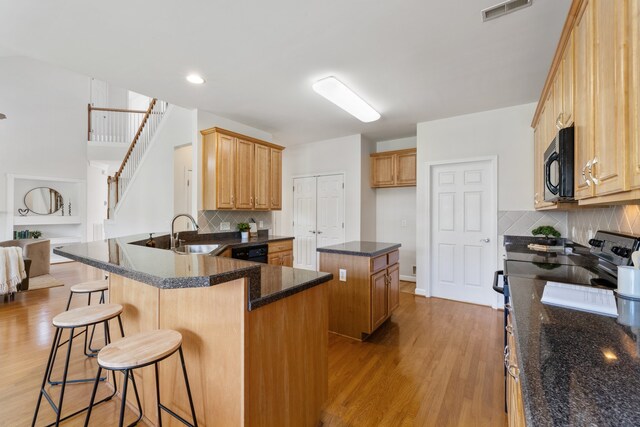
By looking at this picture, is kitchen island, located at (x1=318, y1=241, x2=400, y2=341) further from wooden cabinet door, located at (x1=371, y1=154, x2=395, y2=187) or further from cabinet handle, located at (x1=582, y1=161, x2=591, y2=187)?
wooden cabinet door, located at (x1=371, y1=154, x2=395, y2=187)

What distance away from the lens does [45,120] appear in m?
6.49

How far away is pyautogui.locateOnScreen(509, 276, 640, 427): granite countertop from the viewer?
0.52 meters

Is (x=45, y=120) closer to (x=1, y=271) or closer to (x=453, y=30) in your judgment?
(x=1, y=271)

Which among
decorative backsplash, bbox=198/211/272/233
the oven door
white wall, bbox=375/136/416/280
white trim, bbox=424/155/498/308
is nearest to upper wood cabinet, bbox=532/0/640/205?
the oven door

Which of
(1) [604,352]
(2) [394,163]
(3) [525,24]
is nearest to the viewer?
(1) [604,352]

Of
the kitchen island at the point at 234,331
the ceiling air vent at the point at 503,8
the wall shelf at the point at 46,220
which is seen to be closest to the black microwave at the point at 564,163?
the ceiling air vent at the point at 503,8

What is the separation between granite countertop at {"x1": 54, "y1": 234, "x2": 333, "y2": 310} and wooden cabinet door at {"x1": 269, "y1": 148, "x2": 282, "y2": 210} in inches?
108

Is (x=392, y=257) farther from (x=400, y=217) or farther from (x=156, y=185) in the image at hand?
(x=156, y=185)

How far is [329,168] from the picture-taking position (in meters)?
5.29

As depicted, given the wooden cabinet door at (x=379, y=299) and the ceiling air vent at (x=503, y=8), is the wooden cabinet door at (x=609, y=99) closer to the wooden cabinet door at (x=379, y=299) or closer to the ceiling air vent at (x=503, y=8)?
the ceiling air vent at (x=503, y=8)

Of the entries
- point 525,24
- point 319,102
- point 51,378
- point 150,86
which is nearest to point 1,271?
point 51,378

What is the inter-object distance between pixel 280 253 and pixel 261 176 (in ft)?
4.01

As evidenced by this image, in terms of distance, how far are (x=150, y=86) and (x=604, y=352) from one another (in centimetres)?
391

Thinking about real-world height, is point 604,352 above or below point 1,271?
above
